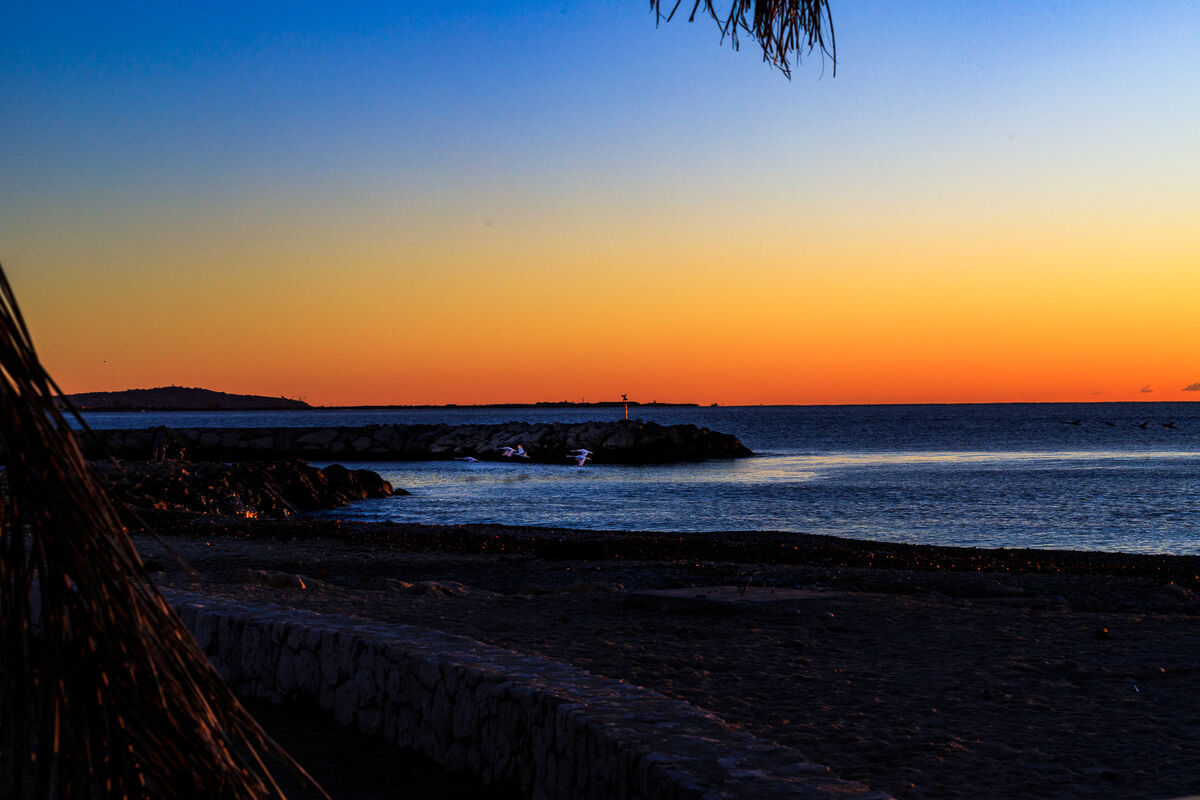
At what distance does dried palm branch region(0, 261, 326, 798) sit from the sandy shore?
3.31 m

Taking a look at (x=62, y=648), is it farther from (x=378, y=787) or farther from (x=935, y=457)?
(x=935, y=457)

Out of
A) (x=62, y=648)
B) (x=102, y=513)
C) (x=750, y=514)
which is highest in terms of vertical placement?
(x=102, y=513)

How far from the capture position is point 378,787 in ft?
16.3

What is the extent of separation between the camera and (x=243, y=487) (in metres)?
25.9

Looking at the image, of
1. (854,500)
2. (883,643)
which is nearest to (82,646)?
(883,643)

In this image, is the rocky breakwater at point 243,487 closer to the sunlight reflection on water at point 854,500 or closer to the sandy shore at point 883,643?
the sunlight reflection on water at point 854,500

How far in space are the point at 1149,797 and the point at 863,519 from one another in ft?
70.6

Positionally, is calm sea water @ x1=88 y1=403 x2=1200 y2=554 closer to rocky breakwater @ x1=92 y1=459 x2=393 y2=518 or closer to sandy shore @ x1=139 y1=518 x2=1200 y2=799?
rocky breakwater @ x1=92 y1=459 x2=393 y2=518

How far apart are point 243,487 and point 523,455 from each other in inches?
1123

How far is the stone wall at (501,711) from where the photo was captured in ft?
12.0

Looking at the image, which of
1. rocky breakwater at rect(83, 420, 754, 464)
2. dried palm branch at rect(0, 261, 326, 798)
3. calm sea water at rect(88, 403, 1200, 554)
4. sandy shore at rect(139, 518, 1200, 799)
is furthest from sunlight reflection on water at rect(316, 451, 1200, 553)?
dried palm branch at rect(0, 261, 326, 798)

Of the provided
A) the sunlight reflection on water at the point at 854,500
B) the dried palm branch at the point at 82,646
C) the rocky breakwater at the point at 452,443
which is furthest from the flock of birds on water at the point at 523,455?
the dried palm branch at the point at 82,646

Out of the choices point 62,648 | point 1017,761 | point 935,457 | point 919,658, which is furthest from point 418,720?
point 935,457

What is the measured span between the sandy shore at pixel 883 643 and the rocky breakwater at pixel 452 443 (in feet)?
132
